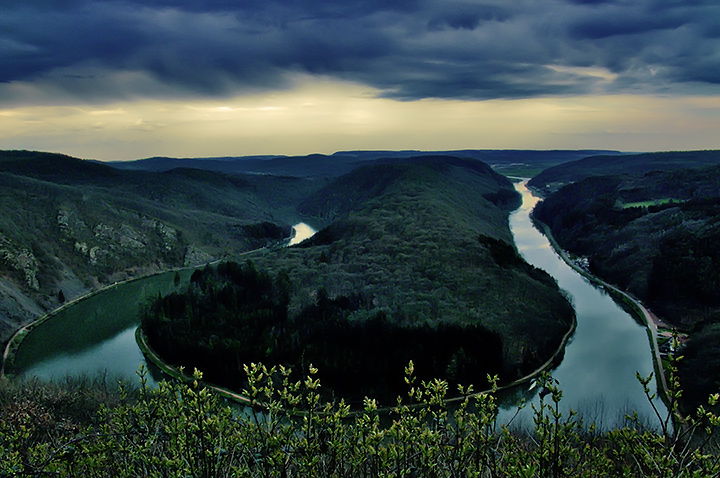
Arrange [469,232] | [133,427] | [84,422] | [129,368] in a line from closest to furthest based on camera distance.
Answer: [133,427], [84,422], [129,368], [469,232]

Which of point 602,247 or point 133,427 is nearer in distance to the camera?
point 133,427

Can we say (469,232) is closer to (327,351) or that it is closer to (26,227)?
(327,351)

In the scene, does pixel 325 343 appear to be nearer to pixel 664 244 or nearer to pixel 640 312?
pixel 640 312

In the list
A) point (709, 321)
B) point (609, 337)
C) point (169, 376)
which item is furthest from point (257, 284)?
point (709, 321)

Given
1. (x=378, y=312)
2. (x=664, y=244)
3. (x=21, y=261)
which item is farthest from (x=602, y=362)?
(x=21, y=261)

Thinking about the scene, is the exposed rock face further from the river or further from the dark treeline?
the dark treeline

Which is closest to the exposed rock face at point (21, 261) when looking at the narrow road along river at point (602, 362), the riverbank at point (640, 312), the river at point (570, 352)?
the river at point (570, 352)

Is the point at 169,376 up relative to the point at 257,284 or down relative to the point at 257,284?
down
